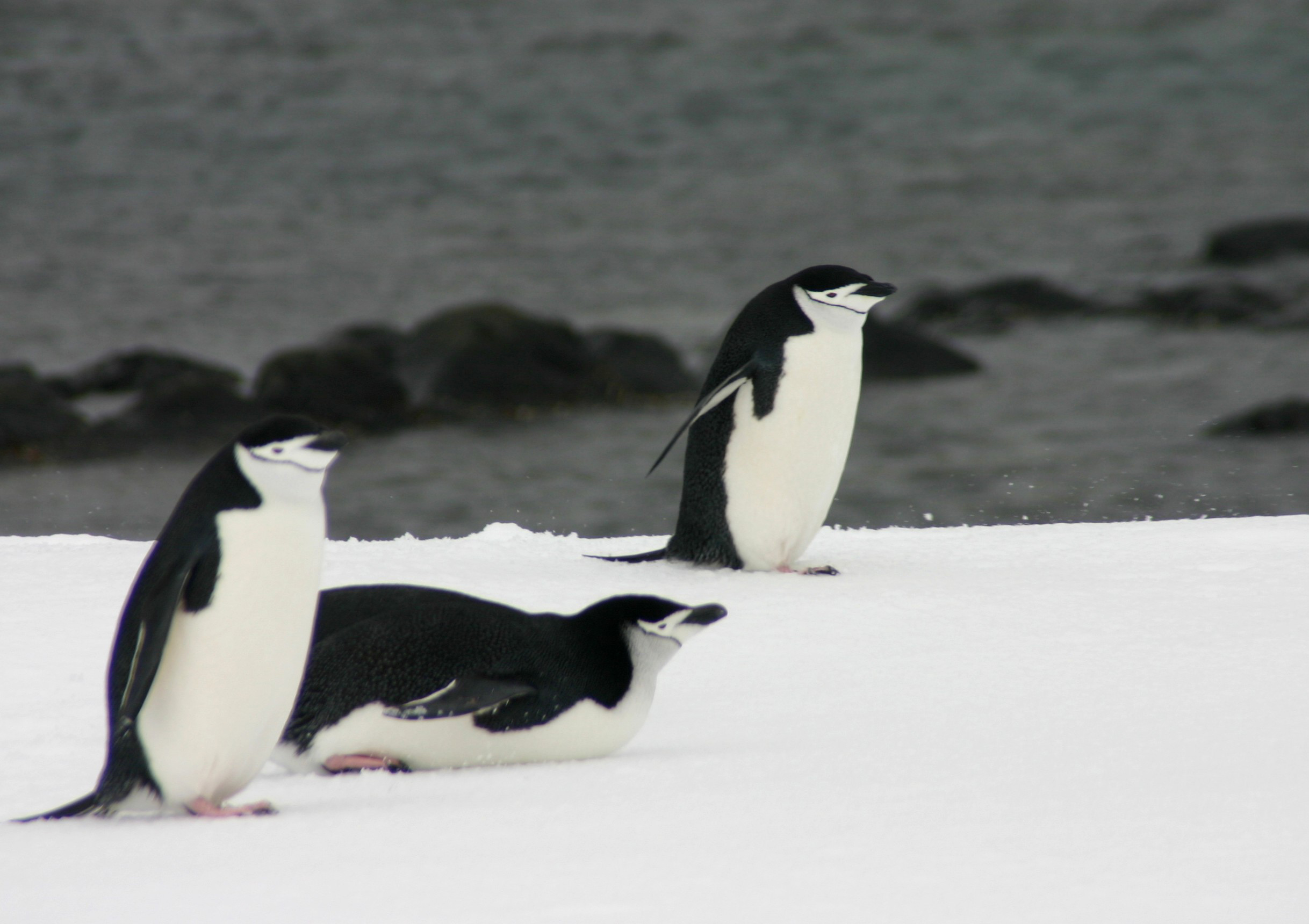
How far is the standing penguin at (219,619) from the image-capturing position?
5.68 ft

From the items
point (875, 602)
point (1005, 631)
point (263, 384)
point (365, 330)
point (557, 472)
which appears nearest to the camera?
point (1005, 631)

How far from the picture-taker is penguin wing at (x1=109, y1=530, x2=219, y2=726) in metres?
1.69

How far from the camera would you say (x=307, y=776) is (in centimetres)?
200

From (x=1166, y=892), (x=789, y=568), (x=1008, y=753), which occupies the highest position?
(x=1166, y=892)

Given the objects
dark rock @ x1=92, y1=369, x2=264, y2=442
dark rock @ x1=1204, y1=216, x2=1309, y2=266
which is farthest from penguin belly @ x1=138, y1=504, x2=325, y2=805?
dark rock @ x1=1204, y1=216, x2=1309, y2=266

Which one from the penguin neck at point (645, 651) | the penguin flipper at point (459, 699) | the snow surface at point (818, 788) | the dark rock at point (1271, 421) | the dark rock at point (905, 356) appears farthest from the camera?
the dark rock at point (905, 356)

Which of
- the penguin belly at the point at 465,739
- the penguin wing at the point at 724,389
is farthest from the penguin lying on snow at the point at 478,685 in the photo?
the penguin wing at the point at 724,389

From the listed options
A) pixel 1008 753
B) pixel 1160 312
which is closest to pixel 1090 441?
pixel 1160 312

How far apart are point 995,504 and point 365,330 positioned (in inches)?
213

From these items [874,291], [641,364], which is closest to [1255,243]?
[641,364]

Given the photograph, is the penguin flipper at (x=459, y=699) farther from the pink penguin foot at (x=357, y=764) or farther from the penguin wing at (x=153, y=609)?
the penguin wing at (x=153, y=609)

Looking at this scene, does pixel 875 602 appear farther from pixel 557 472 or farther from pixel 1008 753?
pixel 557 472

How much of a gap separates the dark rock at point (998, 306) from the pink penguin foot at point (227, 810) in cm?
1195

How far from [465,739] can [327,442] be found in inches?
19.6
